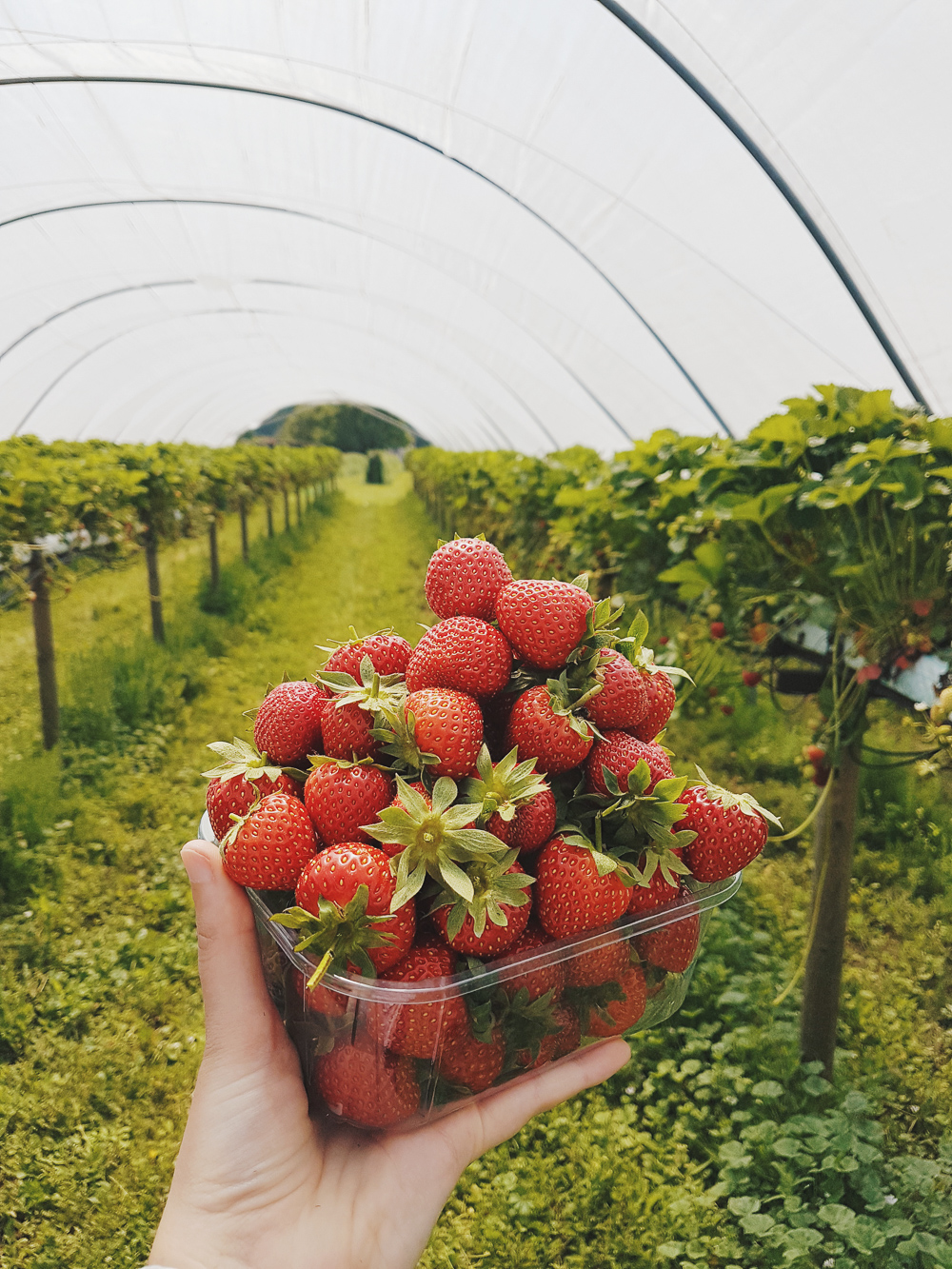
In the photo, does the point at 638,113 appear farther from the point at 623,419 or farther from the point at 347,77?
the point at 623,419

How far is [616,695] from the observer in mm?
1243

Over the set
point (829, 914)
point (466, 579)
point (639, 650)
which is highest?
point (466, 579)

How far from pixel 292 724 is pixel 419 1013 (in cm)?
48

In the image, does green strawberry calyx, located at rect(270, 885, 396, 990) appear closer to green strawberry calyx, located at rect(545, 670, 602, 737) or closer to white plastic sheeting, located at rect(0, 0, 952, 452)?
green strawberry calyx, located at rect(545, 670, 602, 737)

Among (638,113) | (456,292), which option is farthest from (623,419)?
(638,113)

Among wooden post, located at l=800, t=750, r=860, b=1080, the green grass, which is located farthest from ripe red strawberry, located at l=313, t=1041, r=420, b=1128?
wooden post, located at l=800, t=750, r=860, b=1080

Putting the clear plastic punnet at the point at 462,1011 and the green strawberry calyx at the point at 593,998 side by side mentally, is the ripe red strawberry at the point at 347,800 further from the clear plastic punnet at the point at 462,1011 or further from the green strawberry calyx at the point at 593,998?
the green strawberry calyx at the point at 593,998

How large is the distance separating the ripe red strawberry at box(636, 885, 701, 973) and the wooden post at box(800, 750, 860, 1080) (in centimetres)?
171

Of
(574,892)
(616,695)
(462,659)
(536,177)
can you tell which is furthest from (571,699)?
(536,177)

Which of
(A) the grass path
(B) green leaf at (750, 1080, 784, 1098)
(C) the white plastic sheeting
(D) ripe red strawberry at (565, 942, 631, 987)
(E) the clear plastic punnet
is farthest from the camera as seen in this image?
(C) the white plastic sheeting

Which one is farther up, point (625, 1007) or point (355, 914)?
point (355, 914)

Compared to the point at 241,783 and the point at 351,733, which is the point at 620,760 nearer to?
the point at 351,733

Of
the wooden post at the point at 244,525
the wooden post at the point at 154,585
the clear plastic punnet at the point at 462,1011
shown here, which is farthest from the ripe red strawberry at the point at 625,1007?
the wooden post at the point at 244,525

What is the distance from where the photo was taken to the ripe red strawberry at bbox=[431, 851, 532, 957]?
1.06 metres
